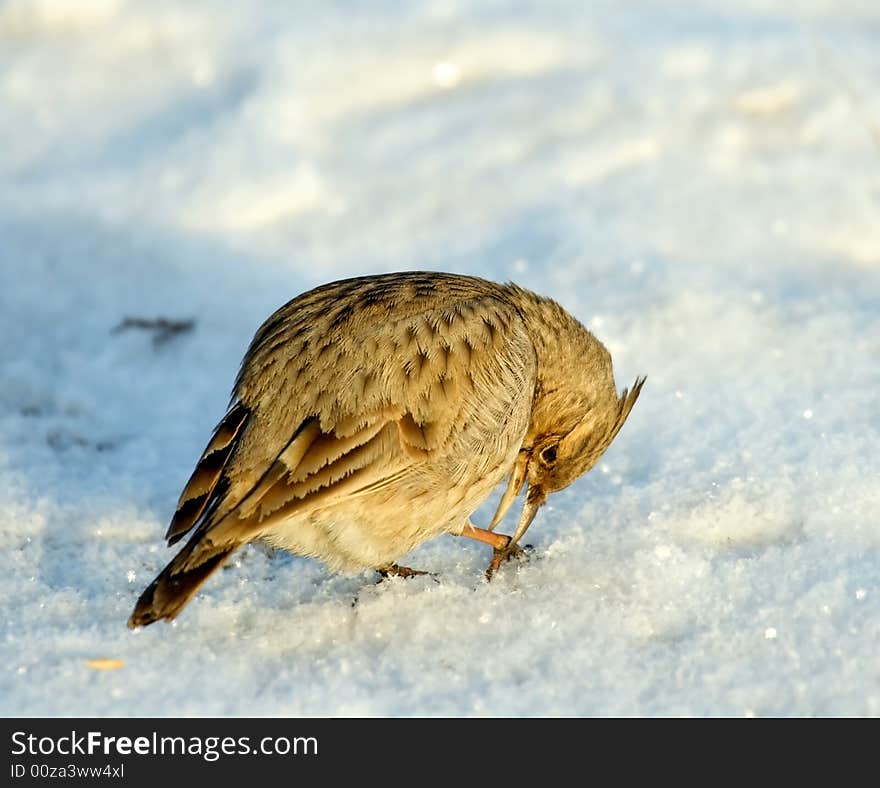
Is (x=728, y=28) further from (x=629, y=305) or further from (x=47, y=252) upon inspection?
(x=47, y=252)

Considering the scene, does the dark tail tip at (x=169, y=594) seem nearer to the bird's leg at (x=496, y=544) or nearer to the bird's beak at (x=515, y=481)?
the bird's leg at (x=496, y=544)

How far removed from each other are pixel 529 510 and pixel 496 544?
0.20 meters

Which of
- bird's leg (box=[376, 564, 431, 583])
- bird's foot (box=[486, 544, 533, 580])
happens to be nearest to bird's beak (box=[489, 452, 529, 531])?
bird's foot (box=[486, 544, 533, 580])

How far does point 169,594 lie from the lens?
3779 millimetres

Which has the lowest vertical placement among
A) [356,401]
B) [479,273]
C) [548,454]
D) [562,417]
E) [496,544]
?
[479,273]

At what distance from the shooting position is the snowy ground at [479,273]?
4004 mm

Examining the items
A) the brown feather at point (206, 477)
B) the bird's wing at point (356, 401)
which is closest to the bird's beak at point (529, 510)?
the bird's wing at point (356, 401)

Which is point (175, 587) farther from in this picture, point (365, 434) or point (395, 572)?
point (395, 572)

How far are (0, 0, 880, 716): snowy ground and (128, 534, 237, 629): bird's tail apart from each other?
0.25 metres

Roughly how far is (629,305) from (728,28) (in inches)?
108

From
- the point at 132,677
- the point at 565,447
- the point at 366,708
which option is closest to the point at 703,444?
the point at 565,447

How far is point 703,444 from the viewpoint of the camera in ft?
17.7

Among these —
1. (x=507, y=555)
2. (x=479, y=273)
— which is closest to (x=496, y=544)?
(x=507, y=555)

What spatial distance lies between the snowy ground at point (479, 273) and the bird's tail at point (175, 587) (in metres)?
0.25
